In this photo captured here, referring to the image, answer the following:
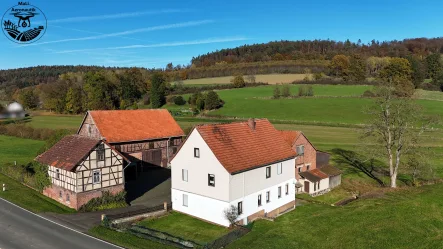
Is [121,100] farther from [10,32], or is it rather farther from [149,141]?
[10,32]

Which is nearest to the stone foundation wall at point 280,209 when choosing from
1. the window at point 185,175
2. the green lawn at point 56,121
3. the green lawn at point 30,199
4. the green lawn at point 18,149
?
the window at point 185,175

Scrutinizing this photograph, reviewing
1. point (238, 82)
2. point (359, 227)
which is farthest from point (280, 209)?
point (238, 82)

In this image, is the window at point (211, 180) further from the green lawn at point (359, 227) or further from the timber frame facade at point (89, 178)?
the timber frame facade at point (89, 178)

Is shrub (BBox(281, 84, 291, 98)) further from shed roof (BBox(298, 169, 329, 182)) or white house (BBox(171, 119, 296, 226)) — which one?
white house (BBox(171, 119, 296, 226))

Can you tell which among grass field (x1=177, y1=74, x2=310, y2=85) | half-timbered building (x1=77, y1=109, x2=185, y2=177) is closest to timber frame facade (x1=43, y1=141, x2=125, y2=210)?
half-timbered building (x1=77, y1=109, x2=185, y2=177)

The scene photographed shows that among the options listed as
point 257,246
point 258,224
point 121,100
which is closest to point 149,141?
point 258,224

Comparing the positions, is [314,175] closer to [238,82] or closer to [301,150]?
[301,150]

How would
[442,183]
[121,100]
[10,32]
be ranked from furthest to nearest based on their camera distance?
1. [121,100]
2. [442,183]
3. [10,32]
